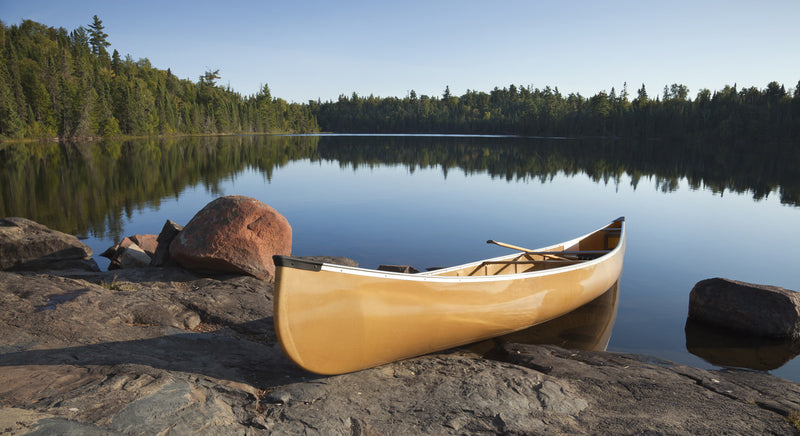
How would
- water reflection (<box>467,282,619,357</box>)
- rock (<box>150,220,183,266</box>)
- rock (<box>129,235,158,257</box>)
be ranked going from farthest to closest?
1. rock (<box>129,235,158,257</box>)
2. rock (<box>150,220,183,266</box>)
3. water reflection (<box>467,282,619,357</box>)

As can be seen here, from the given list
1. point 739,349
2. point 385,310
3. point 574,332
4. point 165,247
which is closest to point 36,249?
point 165,247

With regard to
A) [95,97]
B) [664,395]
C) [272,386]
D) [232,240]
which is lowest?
[664,395]

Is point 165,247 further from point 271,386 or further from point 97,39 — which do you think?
point 97,39

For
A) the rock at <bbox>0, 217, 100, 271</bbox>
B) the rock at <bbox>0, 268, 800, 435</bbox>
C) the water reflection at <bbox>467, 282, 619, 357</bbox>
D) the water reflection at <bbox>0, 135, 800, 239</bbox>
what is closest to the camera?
the rock at <bbox>0, 268, 800, 435</bbox>

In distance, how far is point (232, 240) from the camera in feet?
26.2

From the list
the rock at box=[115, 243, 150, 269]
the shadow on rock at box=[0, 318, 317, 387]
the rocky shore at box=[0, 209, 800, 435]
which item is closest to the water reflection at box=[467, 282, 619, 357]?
the rocky shore at box=[0, 209, 800, 435]

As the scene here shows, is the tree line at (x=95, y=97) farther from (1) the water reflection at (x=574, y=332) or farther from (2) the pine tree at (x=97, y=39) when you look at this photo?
(1) the water reflection at (x=574, y=332)

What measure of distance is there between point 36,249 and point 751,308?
12.8 m

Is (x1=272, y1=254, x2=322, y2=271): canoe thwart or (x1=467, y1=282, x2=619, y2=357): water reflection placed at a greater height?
(x1=272, y1=254, x2=322, y2=271): canoe thwart

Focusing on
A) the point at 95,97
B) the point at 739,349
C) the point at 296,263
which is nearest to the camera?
the point at 296,263

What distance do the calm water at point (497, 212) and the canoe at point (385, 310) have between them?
2.64 m

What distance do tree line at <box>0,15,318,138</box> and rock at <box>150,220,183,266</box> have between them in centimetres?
6158

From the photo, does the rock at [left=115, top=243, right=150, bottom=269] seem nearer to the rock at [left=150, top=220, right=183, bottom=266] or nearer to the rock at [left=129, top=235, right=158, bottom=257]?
the rock at [left=150, top=220, right=183, bottom=266]

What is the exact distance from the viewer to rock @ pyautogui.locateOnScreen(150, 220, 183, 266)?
862 centimetres
